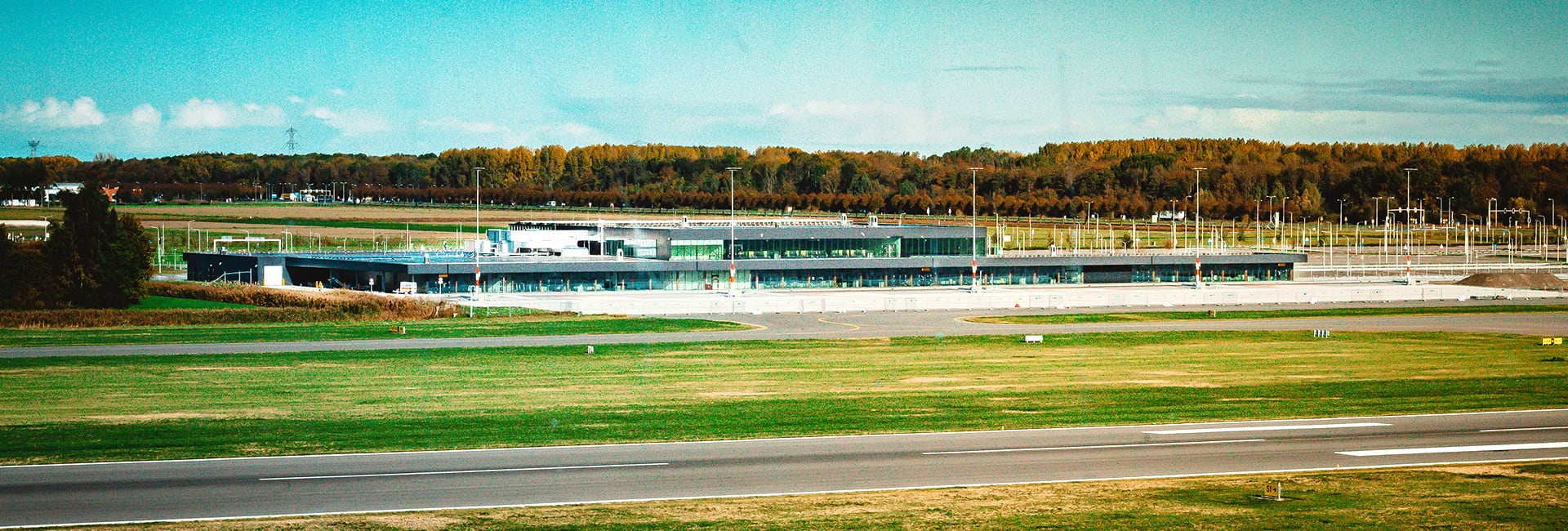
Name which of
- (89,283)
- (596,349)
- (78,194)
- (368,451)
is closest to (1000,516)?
(368,451)

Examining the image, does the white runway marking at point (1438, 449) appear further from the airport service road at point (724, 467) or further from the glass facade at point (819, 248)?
the glass facade at point (819, 248)

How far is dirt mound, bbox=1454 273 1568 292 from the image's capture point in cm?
11081

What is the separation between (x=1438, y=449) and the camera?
103 ft

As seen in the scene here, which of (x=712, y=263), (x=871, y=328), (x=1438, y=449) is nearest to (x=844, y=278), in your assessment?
(x=712, y=263)

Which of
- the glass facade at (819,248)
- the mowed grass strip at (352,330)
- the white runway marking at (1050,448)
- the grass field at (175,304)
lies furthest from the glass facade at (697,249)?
the white runway marking at (1050,448)

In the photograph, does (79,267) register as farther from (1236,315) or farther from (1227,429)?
(1227,429)

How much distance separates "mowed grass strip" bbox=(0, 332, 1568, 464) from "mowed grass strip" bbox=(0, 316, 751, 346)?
26.6 ft

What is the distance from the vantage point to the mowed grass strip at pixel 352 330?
60.3m

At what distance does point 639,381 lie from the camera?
45.3 metres

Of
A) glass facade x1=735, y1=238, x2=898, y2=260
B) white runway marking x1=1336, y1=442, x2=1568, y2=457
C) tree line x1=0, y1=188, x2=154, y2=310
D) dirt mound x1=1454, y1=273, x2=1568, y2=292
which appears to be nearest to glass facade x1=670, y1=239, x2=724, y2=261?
glass facade x1=735, y1=238, x2=898, y2=260

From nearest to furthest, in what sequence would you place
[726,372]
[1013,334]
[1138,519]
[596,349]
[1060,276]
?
1. [1138,519]
2. [726,372]
3. [596,349]
4. [1013,334]
5. [1060,276]

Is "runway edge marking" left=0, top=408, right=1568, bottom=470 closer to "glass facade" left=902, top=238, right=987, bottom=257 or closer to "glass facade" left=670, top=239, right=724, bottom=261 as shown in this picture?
"glass facade" left=670, top=239, right=724, bottom=261

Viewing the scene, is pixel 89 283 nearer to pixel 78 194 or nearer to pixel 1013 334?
pixel 78 194

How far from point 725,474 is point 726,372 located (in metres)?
19.9
